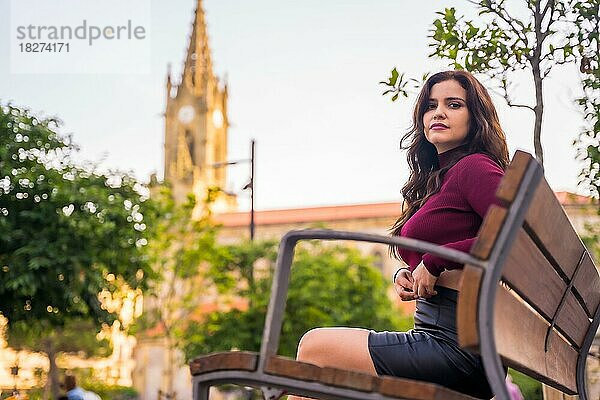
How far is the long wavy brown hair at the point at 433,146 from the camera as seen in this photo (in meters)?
2.36

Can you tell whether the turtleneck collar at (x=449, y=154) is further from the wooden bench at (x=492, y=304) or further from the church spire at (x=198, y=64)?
the church spire at (x=198, y=64)

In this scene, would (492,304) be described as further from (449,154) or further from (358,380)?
(449,154)

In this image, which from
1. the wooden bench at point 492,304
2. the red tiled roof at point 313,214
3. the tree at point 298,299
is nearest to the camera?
the wooden bench at point 492,304

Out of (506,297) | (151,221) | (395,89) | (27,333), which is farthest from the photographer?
(151,221)

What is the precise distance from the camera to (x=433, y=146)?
2.64m

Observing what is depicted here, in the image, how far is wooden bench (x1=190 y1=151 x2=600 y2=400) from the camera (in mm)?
1456

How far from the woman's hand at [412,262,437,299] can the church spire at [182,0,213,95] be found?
68863 millimetres

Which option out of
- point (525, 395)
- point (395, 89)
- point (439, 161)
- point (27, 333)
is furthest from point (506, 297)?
point (27, 333)

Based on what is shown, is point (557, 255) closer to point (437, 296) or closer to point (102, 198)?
point (437, 296)

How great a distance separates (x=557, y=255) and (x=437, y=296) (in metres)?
0.34

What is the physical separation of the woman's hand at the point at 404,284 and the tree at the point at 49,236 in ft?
38.5

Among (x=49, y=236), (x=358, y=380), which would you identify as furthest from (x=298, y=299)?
(x=358, y=380)

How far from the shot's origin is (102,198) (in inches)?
607

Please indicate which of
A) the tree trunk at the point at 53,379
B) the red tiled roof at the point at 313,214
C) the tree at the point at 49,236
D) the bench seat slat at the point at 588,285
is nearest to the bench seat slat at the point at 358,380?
the bench seat slat at the point at 588,285
